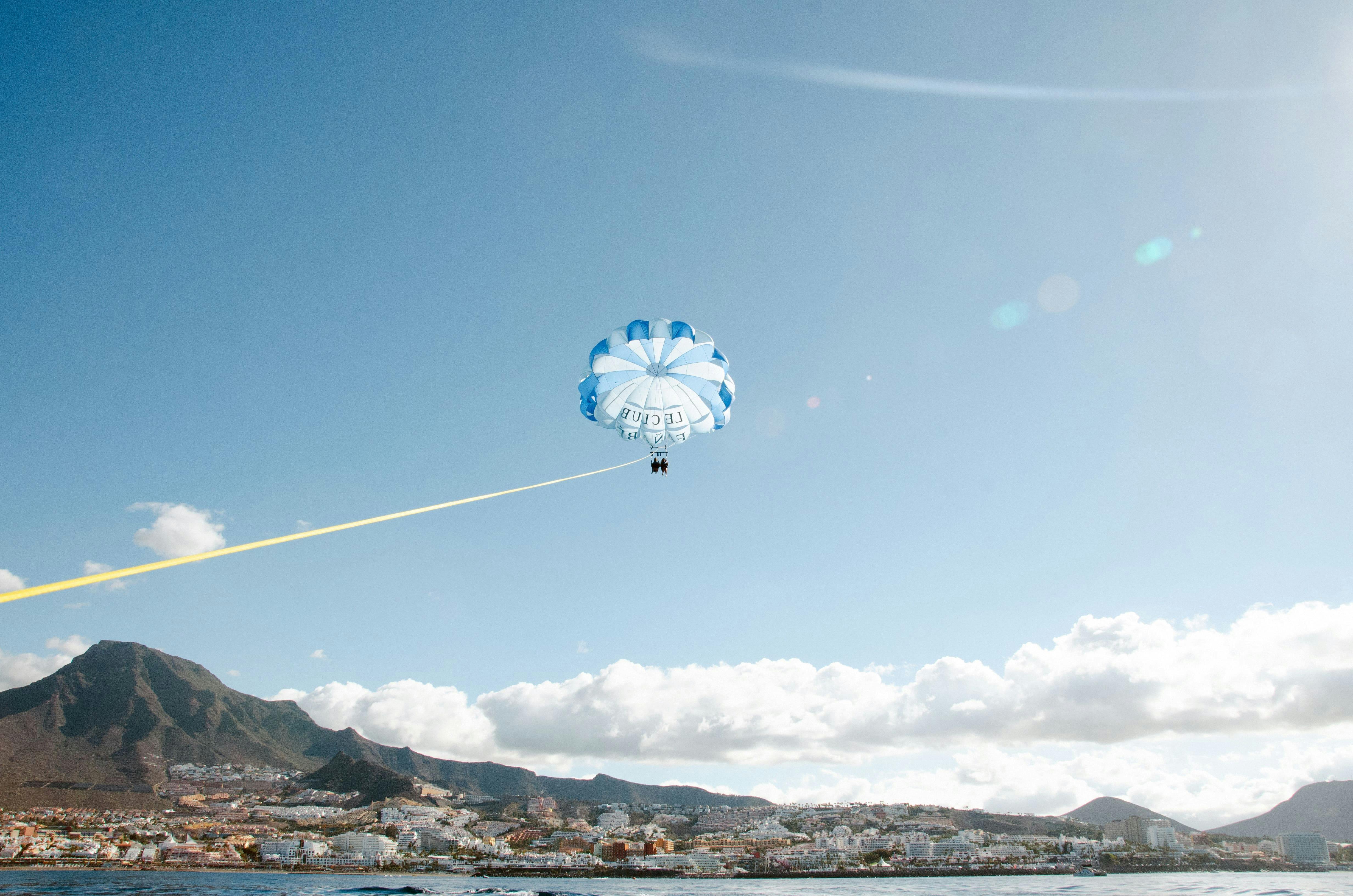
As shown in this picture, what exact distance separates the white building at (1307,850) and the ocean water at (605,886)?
62787 mm

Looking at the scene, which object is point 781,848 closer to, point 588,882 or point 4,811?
point 588,882

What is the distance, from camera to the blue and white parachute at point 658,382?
2755 cm

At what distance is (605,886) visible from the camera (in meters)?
110

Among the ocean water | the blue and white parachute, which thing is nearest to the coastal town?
the ocean water

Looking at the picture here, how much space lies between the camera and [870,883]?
122688mm

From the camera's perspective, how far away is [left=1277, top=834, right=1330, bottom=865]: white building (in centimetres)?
19062

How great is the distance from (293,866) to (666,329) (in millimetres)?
155415

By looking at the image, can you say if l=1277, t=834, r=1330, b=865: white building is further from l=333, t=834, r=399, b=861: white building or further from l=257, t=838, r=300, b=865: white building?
l=257, t=838, r=300, b=865: white building

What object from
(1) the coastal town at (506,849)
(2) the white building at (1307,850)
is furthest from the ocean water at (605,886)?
(2) the white building at (1307,850)

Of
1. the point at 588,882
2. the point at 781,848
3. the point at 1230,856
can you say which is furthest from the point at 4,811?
the point at 1230,856

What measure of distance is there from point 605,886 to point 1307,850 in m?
201

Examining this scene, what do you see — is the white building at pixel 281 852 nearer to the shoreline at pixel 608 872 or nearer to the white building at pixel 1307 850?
the shoreline at pixel 608 872

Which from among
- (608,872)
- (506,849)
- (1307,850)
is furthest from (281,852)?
(1307,850)

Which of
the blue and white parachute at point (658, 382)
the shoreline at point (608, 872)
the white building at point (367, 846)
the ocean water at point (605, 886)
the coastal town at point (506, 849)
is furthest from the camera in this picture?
the white building at point (367, 846)
